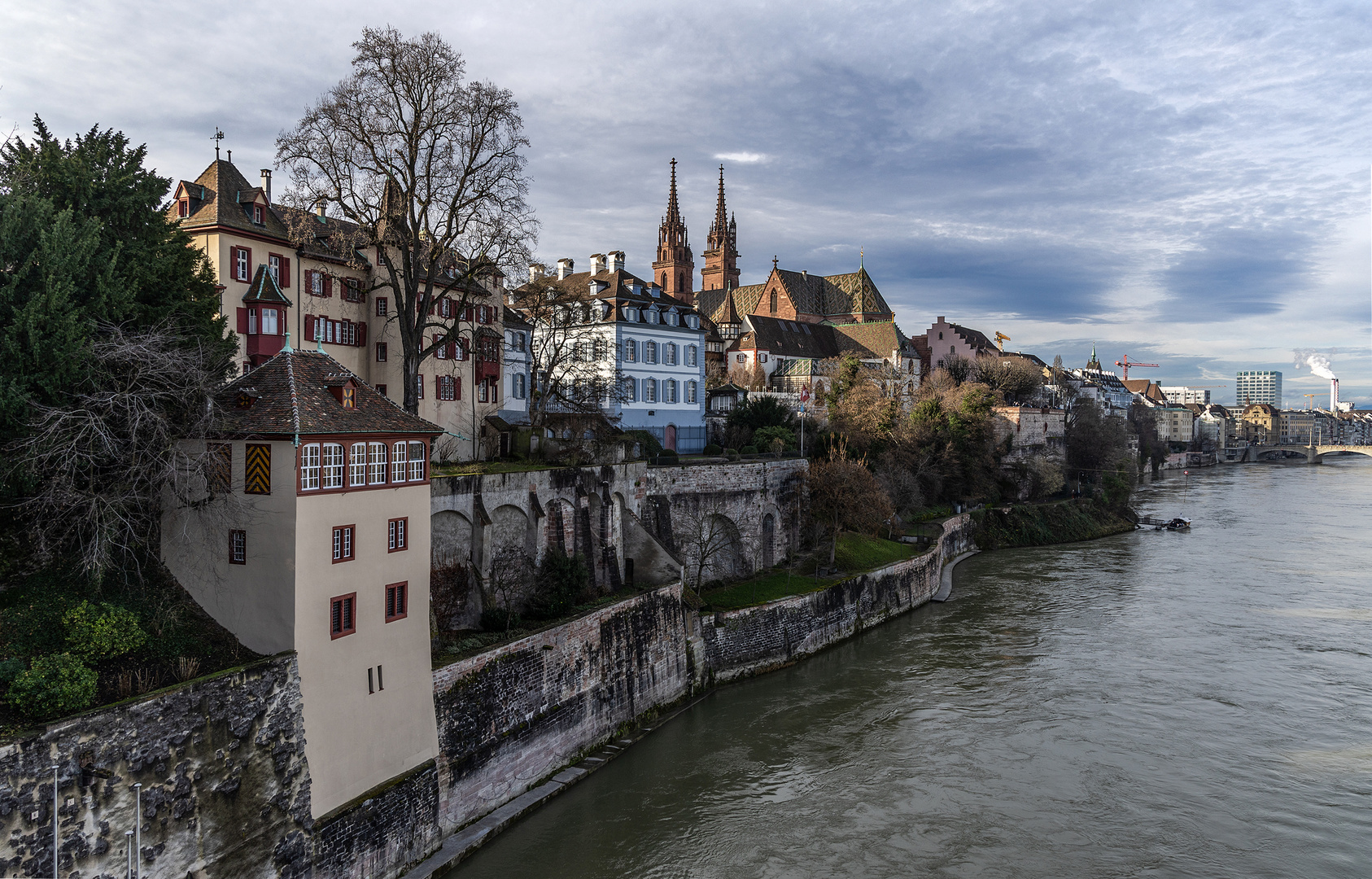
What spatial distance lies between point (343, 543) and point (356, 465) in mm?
1427

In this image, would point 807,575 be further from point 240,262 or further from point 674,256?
point 674,256

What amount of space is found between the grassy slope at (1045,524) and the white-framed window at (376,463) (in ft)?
141

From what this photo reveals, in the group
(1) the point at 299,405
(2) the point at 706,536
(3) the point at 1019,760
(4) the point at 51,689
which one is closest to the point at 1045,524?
(2) the point at 706,536

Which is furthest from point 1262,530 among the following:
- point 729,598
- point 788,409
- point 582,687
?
point 582,687

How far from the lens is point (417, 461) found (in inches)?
687

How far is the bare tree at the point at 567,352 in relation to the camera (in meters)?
32.5

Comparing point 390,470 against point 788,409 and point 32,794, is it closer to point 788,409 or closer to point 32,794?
point 32,794

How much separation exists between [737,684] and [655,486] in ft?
24.0

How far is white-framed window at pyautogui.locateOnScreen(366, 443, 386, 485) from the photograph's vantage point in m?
16.1

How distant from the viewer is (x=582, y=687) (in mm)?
21141

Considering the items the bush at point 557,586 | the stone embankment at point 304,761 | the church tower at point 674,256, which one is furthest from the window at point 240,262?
the church tower at point 674,256

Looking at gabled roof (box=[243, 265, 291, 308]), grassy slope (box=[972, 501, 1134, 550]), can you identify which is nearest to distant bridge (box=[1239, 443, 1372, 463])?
grassy slope (box=[972, 501, 1134, 550])

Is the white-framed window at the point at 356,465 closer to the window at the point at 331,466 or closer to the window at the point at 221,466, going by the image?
the window at the point at 331,466

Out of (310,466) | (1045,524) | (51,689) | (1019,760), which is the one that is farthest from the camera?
(1045,524)
